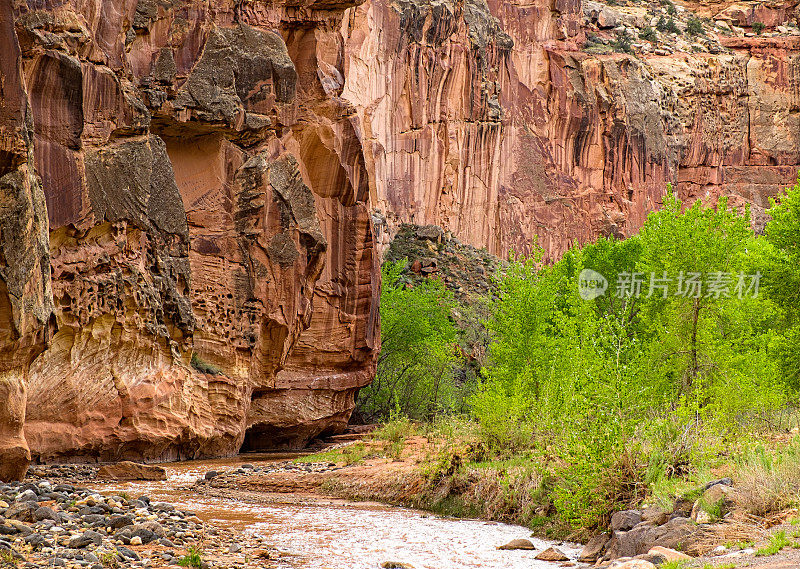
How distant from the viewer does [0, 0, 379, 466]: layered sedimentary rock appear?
78.6 ft

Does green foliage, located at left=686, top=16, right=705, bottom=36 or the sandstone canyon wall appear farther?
green foliage, located at left=686, top=16, right=705, bottom=36

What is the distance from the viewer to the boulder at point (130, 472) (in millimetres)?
23672

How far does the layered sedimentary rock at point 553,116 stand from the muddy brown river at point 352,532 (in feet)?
109

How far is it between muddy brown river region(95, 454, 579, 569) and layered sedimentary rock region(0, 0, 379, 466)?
4.07 m

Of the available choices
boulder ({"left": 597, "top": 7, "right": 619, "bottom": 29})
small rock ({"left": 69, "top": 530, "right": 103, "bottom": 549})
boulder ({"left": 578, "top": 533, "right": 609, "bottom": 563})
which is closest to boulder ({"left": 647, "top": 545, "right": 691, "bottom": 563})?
boulder ({"left": 578, "top": 533, "right": 609, "bottom": 563})

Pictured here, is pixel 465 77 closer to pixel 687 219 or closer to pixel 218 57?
pixel 218 57

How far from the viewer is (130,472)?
24.1m

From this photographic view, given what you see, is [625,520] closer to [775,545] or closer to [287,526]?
[775,545]

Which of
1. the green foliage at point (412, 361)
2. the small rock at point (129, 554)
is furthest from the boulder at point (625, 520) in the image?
the green foliage at point (412, 361)

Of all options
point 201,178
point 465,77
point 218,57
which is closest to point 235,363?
point 201,178

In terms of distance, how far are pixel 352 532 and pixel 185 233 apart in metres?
13.6

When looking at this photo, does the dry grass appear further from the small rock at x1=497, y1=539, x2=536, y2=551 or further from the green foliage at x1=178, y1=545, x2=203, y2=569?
the green foliage at x1=178, y1=545, x2=203, y2=569

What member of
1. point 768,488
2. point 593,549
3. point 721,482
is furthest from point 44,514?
point 768,488

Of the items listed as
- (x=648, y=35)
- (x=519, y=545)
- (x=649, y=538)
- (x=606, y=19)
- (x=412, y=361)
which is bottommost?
(x=412, y=361)
